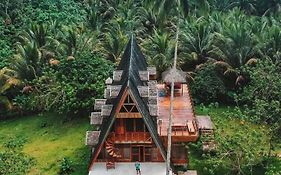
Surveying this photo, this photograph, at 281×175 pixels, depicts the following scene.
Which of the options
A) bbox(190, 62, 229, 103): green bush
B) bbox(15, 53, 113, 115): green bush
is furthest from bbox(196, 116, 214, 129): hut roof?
bbox(15, 53, 113, 115): green bush

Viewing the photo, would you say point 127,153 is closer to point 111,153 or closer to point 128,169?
point 128,169

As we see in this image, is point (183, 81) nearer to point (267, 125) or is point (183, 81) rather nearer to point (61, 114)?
point (267, 125)

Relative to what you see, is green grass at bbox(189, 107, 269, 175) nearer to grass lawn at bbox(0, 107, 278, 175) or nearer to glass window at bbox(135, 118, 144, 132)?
grass lawn at bbox(0, 107, 278, 175)

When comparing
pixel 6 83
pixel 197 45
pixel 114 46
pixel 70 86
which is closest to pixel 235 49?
pixel 197 45

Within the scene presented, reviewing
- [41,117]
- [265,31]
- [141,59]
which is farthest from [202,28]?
[41,117]

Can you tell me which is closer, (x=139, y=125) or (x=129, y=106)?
(x=129, y=106)

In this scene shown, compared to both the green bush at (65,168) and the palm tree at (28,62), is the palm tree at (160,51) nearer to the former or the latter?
the palm tree at (28,62)
